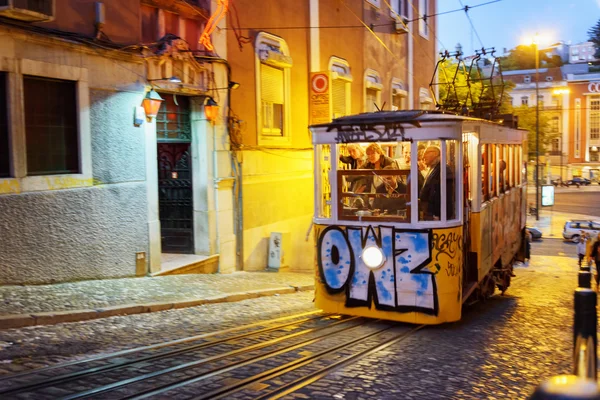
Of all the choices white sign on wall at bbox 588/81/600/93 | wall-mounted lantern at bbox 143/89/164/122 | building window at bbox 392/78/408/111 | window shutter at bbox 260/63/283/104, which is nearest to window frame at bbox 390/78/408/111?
building window at bbox 392/78/408/111

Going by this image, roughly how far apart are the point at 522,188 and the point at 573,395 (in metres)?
14.8

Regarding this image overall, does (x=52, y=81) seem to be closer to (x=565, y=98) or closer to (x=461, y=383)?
(x=461, y=383)

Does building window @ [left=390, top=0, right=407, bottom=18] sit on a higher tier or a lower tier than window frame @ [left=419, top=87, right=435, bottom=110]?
higher

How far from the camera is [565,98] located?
7600cm

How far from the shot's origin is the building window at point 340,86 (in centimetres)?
1858

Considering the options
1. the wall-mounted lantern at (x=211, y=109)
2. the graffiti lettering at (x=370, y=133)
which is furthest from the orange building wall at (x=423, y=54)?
the graffiti lettering at (x=370, y=133)

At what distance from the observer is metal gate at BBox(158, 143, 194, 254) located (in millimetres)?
13047

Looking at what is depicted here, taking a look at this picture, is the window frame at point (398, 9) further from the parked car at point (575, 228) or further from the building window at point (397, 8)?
the parked car at point (575, 228)

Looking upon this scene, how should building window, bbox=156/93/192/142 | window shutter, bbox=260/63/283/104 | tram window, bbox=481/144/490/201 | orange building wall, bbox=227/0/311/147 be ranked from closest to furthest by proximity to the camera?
tram window, bbox=481/144/490/201 < building window, bbox=156/93/192/142 < orange building wall, bbox=227/0/311/147 < window shutter, bbox=260/63/283/104

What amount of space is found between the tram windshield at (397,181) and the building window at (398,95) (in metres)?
15.6

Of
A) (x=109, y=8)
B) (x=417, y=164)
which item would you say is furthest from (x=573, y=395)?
(x=109, y=8)

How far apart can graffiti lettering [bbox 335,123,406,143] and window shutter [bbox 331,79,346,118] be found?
1046 centimetres

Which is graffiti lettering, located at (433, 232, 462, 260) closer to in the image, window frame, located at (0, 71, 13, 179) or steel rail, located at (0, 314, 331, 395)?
steel rail, located at (0, 314, 331, 395)

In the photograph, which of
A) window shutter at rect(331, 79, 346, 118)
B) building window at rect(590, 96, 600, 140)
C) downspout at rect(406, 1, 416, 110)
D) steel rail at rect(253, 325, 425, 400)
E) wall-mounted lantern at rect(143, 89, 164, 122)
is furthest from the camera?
building window at rect(590, 96, 600, 140)
